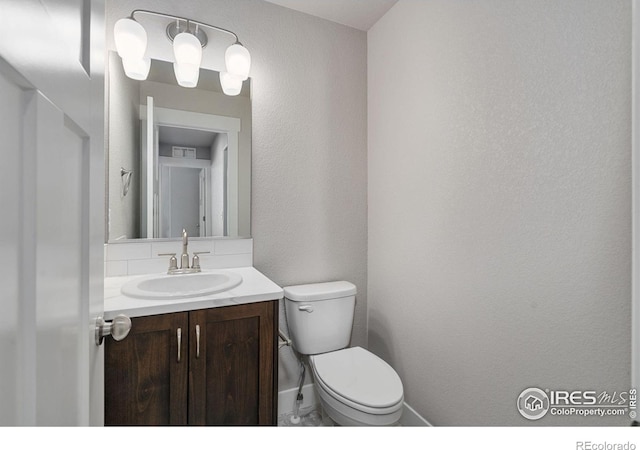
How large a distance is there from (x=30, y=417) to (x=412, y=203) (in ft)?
4.89

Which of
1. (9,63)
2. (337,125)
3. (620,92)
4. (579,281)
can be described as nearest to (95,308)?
(9,63)

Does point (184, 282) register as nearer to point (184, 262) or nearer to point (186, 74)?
point (184, 262)

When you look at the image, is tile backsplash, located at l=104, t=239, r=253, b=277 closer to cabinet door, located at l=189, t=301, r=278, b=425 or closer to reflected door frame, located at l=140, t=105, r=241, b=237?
reflected door frame, located at l=140, t=105, r=241, b=237

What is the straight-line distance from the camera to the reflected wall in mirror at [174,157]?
1.42m

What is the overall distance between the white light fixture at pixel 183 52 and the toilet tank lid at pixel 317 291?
1.08 metres

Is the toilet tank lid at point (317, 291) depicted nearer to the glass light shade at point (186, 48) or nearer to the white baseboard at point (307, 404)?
the white baseboard at point (307, 404)

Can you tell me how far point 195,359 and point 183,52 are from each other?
1.34 m

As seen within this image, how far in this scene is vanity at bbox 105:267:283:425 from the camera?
105cm

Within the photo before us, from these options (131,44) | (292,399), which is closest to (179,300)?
(292,399)

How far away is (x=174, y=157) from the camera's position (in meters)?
1.54

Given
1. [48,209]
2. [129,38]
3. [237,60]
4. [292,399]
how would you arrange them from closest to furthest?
1. [48,209]
2. [129,38]
3. [237,60]
4. [292,399]

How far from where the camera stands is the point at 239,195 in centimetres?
162

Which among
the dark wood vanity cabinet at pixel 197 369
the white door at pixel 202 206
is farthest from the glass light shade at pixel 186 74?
the dark wood vanity cabinet at pixel 197 369

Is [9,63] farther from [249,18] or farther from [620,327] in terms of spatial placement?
[249,18]
